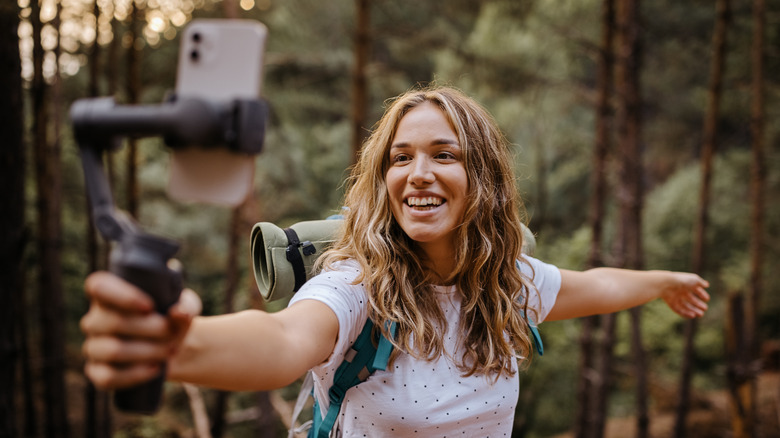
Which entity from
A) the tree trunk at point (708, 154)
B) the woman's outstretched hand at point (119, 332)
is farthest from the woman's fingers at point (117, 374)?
the tree trunk at point (708, 154)

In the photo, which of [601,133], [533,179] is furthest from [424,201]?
[533,179]

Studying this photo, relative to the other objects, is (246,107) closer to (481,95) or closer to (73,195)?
(481,95)

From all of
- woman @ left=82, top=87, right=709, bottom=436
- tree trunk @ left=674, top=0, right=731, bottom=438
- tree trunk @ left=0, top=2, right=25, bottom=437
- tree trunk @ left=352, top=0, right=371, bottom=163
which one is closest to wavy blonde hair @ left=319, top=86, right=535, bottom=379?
woman @ left=82, top=87, right=709, bottom=436

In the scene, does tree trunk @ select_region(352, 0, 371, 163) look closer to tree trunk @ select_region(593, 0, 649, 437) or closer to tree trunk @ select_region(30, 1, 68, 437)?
tree trunk @ select_region(593, 0, 649, 437)

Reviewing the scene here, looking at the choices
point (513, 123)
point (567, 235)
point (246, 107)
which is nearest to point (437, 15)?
point (513, 123)

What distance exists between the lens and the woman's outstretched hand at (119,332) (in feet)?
2.31

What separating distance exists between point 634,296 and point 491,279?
726 mm

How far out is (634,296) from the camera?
82.7 inches

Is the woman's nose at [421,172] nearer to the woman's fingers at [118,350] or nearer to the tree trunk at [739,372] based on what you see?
the woman's fingers at [118,350]

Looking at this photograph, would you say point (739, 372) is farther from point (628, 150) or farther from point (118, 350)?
point (118, 350)

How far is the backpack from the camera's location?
1458mm

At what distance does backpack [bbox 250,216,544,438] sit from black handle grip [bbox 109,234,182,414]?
2.43 feet

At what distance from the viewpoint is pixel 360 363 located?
1.46 metres

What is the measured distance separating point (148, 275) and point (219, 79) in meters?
0.27
